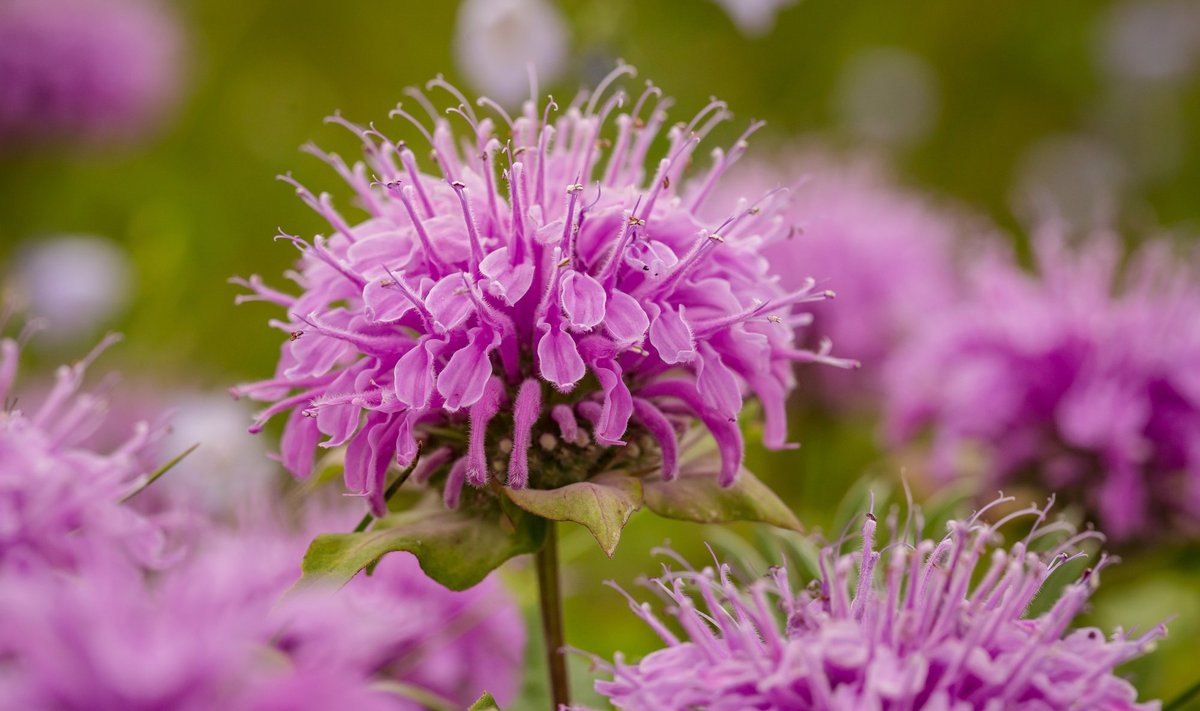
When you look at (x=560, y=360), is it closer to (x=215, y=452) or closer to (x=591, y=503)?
(x=591, y=503)

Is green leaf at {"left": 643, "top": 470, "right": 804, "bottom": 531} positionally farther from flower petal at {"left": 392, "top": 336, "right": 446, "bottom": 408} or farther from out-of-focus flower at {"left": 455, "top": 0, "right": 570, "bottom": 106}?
out-of-focus flower at {"left": 455, "top": 0, "right": 570, "bottom": 106}

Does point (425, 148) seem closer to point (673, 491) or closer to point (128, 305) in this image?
point (128, 305)

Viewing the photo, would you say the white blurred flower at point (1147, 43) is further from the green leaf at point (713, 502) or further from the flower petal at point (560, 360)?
the flower petal at point (560, 360)

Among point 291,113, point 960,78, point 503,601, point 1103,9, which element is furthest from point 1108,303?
point 1103,9

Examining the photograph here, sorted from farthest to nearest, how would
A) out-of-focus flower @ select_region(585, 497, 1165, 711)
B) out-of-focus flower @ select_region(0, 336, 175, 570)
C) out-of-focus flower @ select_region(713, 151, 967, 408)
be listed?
out-of-focus flower @ select_region(713, 151, 967, 408), out-of-focus flower @ select_region(0, 336, 175, 570), out-of-focus flower @ select_region(585, 497, 1165, 711)

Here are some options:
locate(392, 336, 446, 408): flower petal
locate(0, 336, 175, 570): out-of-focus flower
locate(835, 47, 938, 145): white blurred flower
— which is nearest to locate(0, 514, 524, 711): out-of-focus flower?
locate(0, 336, 175, 570): out-of-focus flower

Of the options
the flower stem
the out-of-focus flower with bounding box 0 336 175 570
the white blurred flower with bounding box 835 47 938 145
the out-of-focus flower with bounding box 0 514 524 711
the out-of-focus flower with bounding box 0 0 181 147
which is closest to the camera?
the out-of-focus flower with bounding box 0 514 524 711

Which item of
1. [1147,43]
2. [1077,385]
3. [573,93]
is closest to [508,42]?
[573,93]
